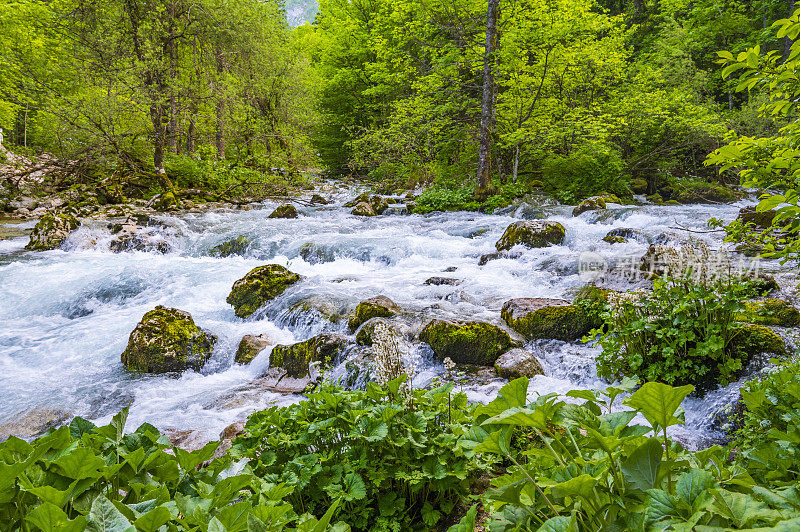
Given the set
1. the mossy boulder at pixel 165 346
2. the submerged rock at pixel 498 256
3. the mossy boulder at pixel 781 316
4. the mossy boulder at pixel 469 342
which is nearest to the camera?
the mossy boulder at pixel 781 316

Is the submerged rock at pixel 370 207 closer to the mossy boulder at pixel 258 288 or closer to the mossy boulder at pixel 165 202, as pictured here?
the mossy boulder at pixel 165 202

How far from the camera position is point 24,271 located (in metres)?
8.88

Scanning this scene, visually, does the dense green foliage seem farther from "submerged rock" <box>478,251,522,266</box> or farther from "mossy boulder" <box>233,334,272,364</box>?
"submerged rock" <box>478,251,522,266</box>

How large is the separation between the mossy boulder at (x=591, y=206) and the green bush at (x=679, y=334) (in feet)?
32.2

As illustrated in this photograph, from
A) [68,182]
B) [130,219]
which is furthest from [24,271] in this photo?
[68,182]

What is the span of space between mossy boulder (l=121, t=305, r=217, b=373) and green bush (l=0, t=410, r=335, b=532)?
424 centimetres

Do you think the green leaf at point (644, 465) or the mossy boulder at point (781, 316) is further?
the mossy boulder at point (781, 316)

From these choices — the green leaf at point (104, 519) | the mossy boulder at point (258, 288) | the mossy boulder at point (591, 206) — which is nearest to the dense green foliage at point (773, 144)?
the green leaf at point (104, 519)

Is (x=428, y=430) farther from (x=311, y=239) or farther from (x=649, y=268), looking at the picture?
(x=311, y=239)

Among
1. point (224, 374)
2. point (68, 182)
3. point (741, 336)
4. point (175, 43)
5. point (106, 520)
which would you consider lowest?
point (224, 374)

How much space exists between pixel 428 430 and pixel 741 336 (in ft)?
11.2

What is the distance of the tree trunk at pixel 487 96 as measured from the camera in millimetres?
13570

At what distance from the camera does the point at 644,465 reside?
0.97m

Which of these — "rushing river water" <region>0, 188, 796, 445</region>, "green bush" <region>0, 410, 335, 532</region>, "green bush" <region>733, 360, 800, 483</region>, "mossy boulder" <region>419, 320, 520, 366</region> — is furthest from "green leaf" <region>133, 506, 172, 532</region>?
"mossy boulder" <region>419, 320, 520, 366</region>
